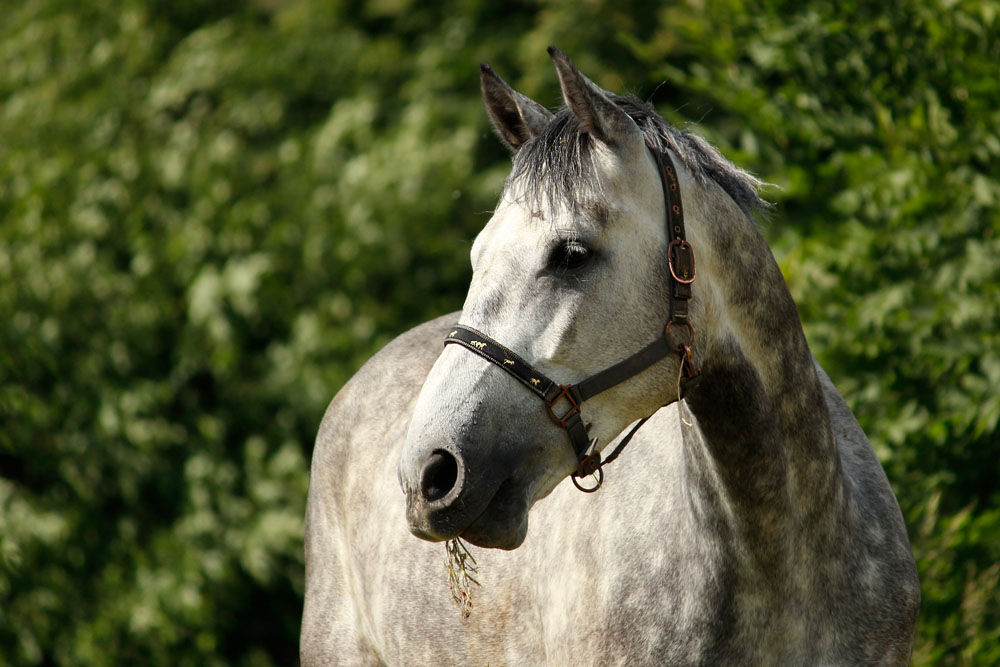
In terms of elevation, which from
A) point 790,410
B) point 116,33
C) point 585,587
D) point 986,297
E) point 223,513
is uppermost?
point 790,410

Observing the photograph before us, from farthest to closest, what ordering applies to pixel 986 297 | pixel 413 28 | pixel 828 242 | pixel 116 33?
pixel 413 28 → pixel 116 33 → pixel 828 242 → pixel 986 297

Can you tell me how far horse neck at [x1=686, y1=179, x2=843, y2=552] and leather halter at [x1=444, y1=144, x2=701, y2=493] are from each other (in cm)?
7

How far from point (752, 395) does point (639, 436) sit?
1.64 ft

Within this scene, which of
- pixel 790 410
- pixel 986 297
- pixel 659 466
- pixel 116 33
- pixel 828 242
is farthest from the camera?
pixel 116 33

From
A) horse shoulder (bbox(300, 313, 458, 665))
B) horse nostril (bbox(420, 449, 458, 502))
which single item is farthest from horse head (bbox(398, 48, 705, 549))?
horse shoulder (bbox(300, 313, 458, 665))

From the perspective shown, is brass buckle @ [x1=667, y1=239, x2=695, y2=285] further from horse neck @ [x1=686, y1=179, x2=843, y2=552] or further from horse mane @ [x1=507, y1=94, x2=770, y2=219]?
horse mane @ [x1=507, y1=94, x2=770, y2=219]

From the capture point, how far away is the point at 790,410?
8.46 feet

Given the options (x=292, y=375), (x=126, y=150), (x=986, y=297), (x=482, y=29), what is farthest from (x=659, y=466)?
(x=482, y=29)

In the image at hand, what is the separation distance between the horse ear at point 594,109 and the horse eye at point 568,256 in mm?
252

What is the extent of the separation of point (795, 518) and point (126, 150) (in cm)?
540

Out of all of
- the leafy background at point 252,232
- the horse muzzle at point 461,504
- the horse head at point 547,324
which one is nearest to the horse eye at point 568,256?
the horse head at point 547,324

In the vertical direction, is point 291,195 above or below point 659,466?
below

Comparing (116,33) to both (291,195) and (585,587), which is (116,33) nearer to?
(291,195)

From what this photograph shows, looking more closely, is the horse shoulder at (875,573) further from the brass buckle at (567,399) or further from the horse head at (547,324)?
the brass buckle at (567,399)
